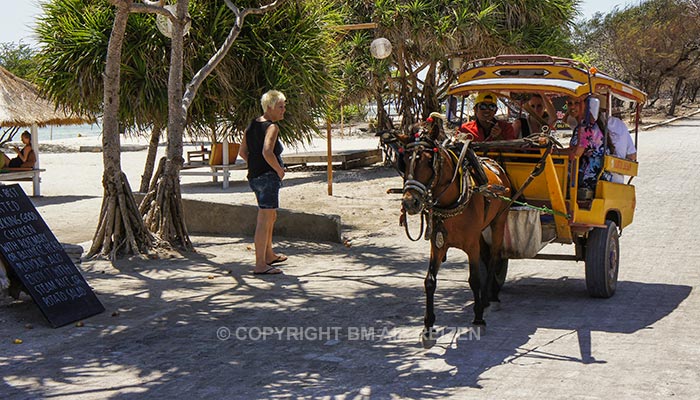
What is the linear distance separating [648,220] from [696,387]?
327 inches

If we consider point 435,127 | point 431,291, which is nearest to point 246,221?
point 431,291

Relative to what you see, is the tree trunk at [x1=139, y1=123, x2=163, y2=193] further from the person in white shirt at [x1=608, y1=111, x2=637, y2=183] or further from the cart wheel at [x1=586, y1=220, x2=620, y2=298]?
the cart wheel at [x1=586, y1=220, x2=620, y2=298]

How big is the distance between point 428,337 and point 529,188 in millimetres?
2173

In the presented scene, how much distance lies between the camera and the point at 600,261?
852 centimetres

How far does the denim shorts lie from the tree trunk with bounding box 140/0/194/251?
1805 millimetres

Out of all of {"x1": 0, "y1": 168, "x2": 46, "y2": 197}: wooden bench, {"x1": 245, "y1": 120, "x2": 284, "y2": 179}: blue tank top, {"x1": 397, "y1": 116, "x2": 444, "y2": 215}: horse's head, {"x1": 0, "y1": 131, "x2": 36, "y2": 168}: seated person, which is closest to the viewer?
{"x1": 397, "y1": 116, "x2": 444, "y2": 215}: horse's head

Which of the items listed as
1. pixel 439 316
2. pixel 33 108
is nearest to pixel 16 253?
pixel 439 316

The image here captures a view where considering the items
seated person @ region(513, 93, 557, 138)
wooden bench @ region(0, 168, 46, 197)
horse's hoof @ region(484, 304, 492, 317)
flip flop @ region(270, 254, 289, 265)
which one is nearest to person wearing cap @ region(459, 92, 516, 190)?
seated person @ region(513, 93, 557, 138)

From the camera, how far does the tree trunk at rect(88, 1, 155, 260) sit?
1079 cm

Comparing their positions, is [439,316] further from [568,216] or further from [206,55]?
[206,55]

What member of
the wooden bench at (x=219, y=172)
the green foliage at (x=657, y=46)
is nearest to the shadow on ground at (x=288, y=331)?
the wooden bench at (x=219, y=172)

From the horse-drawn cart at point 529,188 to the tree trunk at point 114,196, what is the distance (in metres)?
4.15

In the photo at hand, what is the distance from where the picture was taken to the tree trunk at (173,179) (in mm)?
11453

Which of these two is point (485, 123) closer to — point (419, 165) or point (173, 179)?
point (419, 165)
